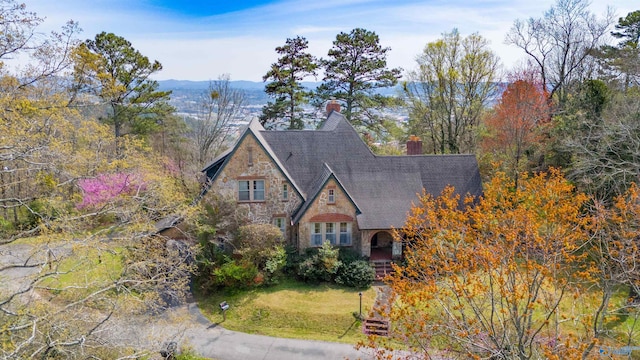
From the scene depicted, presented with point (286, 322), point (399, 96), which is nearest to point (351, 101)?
point (399, 96)

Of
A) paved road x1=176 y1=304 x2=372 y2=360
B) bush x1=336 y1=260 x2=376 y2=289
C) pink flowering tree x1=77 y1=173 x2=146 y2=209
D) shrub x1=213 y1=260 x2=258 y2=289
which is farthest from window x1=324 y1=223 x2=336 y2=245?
pink flowering tree x1=77 y1=173 x2=146 y2=209

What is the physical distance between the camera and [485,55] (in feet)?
114

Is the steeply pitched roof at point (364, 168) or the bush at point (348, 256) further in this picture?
the steeply pitched roof at point (364, 168)

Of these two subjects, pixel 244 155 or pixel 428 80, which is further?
pixel 428 80

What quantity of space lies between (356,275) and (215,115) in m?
22.1

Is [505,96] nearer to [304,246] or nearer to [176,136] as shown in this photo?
[304,246]

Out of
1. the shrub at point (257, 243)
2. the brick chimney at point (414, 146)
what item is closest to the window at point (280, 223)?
the shrub at point (257, 243)

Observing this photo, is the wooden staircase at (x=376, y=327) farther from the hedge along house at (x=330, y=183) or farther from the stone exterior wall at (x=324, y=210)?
the stone exterior wall at (x=324, y=210)

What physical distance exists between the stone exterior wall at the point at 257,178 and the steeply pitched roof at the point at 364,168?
1.47 m

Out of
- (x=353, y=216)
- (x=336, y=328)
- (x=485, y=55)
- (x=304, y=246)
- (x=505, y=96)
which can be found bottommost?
(x=336, y=328)

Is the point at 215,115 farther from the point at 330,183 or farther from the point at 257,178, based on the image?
the point at 330,183

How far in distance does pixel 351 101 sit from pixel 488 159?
13.9 metres

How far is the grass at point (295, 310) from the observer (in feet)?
63.3

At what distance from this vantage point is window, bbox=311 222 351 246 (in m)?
24.9
